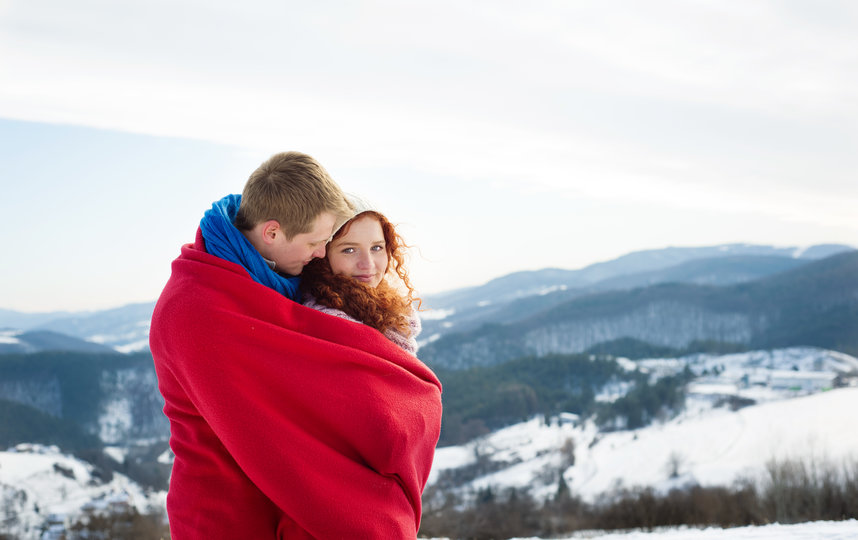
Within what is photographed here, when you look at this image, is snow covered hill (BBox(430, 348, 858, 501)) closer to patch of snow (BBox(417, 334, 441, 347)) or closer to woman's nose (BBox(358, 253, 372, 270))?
patch of snow (BBox(417, 334, 441, 347))

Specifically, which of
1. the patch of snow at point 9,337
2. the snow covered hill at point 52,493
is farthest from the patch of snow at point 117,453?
the patch of snow at point 9,337

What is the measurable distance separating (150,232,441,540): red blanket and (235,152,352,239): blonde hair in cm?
26

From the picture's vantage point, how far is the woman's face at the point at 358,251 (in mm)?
2889

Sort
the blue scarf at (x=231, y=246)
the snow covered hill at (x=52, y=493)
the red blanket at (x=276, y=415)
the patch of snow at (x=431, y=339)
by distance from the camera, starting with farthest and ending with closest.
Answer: the patch of snow at (x=431, y=339), the snow covered hill at (x=52, y=493), the blue scarf at (x=231, y=246), the red blanket at (x=276, y=415)

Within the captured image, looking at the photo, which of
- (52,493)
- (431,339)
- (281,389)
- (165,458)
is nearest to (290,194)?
(281,389)

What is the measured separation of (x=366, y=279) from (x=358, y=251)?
126mm

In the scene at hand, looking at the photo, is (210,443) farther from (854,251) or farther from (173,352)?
(854,251)

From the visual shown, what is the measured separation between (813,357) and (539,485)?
8436 cm

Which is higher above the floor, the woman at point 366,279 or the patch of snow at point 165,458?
the woman at point 366,279

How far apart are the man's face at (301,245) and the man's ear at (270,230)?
15 mm

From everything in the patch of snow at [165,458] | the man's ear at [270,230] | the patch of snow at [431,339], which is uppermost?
the man's ear at [270,230]

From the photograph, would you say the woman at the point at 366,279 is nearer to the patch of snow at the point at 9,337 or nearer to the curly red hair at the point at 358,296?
the curly red hair at the point at 358,296

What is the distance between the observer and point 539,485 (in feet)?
317

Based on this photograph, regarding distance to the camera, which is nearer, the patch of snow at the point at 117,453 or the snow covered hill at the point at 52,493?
the snow covered hill at the point at 52,493
